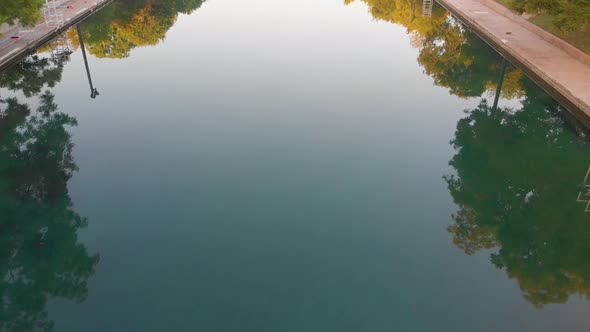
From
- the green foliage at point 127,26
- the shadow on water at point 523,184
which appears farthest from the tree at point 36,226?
the green foliage at point 127,26

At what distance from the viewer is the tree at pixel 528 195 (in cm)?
1401

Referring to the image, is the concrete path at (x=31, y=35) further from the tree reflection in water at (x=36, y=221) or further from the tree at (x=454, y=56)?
the tree at (x=454, y=56)

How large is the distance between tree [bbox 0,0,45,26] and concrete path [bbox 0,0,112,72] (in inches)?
121

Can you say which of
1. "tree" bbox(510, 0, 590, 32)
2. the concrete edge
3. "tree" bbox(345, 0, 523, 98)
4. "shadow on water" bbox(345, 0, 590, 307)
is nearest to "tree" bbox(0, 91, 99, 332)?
"shadow on water" bbox(345, 0, 590, 307)

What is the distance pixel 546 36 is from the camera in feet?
104

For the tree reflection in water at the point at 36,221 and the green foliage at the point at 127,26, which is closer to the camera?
the tree reflection in water at the point at 36,221

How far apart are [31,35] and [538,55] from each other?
37585 mm

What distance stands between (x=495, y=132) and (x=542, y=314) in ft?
40.8

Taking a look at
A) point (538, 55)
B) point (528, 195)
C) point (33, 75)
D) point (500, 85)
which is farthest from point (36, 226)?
point (538, 55)

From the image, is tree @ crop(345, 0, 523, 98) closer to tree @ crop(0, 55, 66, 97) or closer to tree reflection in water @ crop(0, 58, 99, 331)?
tree reflection in water @ crop(0, 58, 99, 331)

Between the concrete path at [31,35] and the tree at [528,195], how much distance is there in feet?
96.3

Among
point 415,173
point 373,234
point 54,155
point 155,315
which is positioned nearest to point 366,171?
point 415,173

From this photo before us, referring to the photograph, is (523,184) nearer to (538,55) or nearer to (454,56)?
(538,55)

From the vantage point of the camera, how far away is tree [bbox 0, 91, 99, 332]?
12742 millimetres
